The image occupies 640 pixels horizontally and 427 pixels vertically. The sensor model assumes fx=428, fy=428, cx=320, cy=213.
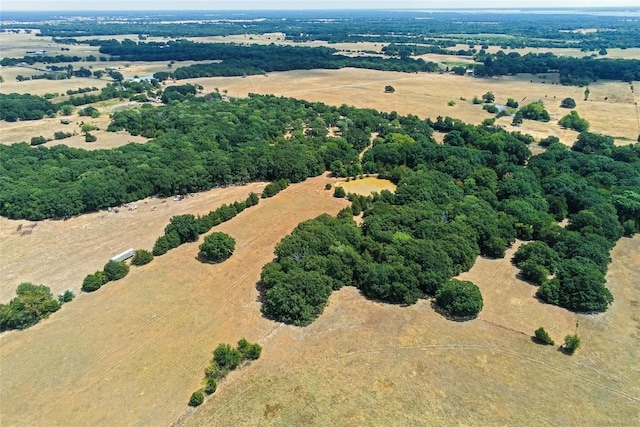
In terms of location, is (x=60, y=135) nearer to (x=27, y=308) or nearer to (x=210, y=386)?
(x=27, y=308)

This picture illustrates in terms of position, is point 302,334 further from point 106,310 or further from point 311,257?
point 106,310

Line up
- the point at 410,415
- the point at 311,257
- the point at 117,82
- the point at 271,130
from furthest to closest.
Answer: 1. the point at 117,82
2. the point at 271,130
3. the point at 311,257
4. the point at 410,415

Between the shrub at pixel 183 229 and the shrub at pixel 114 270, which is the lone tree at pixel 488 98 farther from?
the shrub at pixel 114 270

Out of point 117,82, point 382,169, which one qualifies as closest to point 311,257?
point 382,169

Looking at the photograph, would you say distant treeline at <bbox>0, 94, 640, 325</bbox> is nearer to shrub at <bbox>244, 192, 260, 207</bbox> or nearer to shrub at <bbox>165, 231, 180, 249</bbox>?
shrub at <bbox>244, 192, 260, 207</bbox>

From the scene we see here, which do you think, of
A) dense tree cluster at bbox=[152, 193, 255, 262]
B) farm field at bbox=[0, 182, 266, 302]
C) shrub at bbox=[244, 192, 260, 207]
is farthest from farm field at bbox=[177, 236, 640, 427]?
shrub at bbox=[244, 192, 260, 207]
